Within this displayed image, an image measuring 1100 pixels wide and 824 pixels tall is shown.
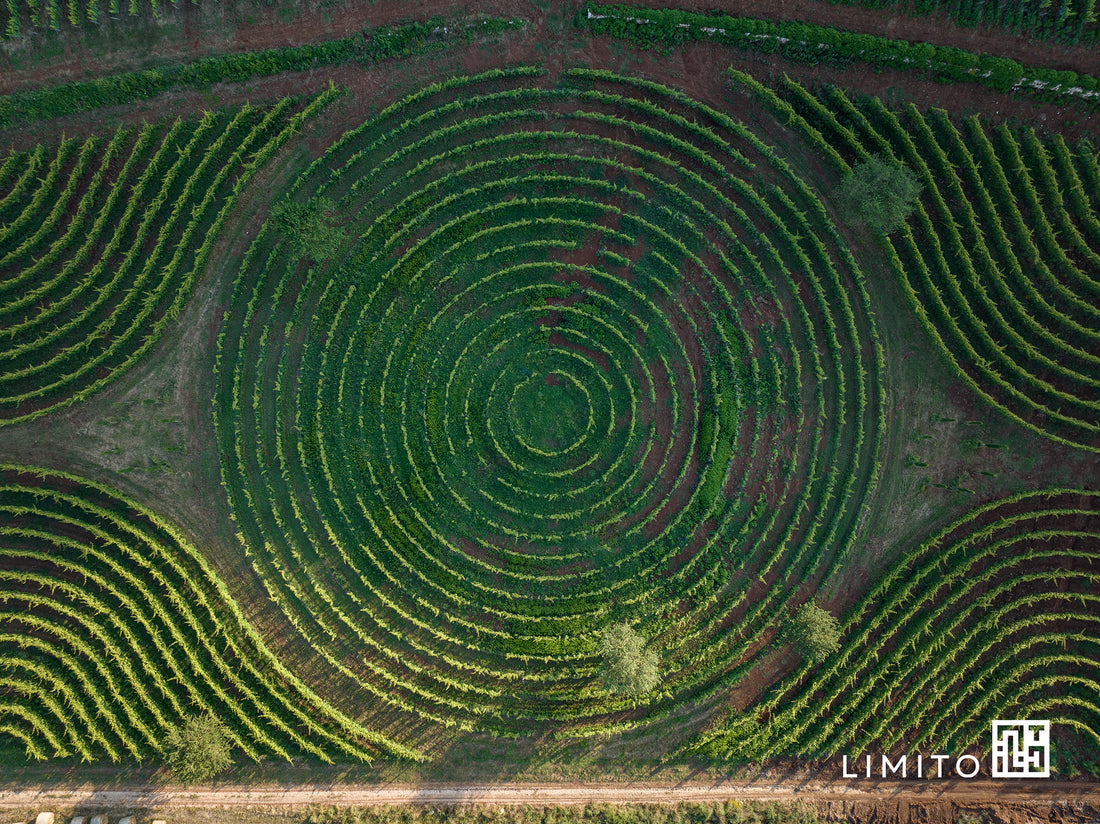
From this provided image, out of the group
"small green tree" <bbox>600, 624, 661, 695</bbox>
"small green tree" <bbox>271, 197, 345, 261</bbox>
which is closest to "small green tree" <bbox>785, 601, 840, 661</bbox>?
"small green tree" <bbox>600, 624, 661, 695</bbox>

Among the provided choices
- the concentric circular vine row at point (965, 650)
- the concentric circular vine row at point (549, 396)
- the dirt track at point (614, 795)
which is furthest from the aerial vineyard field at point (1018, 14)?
the dirt track at point (614, 795)

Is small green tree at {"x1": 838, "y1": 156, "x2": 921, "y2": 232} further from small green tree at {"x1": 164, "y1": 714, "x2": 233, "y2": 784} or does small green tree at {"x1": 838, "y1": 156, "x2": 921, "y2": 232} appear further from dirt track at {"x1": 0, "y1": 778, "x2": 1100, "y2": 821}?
small green tree at {"x1": 164, "y1": 714, "x2": 233, "y2": 784}

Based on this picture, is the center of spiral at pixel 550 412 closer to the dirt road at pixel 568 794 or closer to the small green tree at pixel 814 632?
the small green tree at pixel 814 632

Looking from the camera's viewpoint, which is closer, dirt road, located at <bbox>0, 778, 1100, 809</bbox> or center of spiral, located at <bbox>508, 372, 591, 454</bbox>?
dirt road, located at <bbox>0, 778, 1100, 809</bbox>

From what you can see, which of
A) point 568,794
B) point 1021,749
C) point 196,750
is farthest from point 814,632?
point 196,750

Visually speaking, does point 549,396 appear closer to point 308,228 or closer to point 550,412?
point 550,412

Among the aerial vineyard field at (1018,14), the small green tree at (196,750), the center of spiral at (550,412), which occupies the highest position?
the aerial vineyard field at (1018,14)
